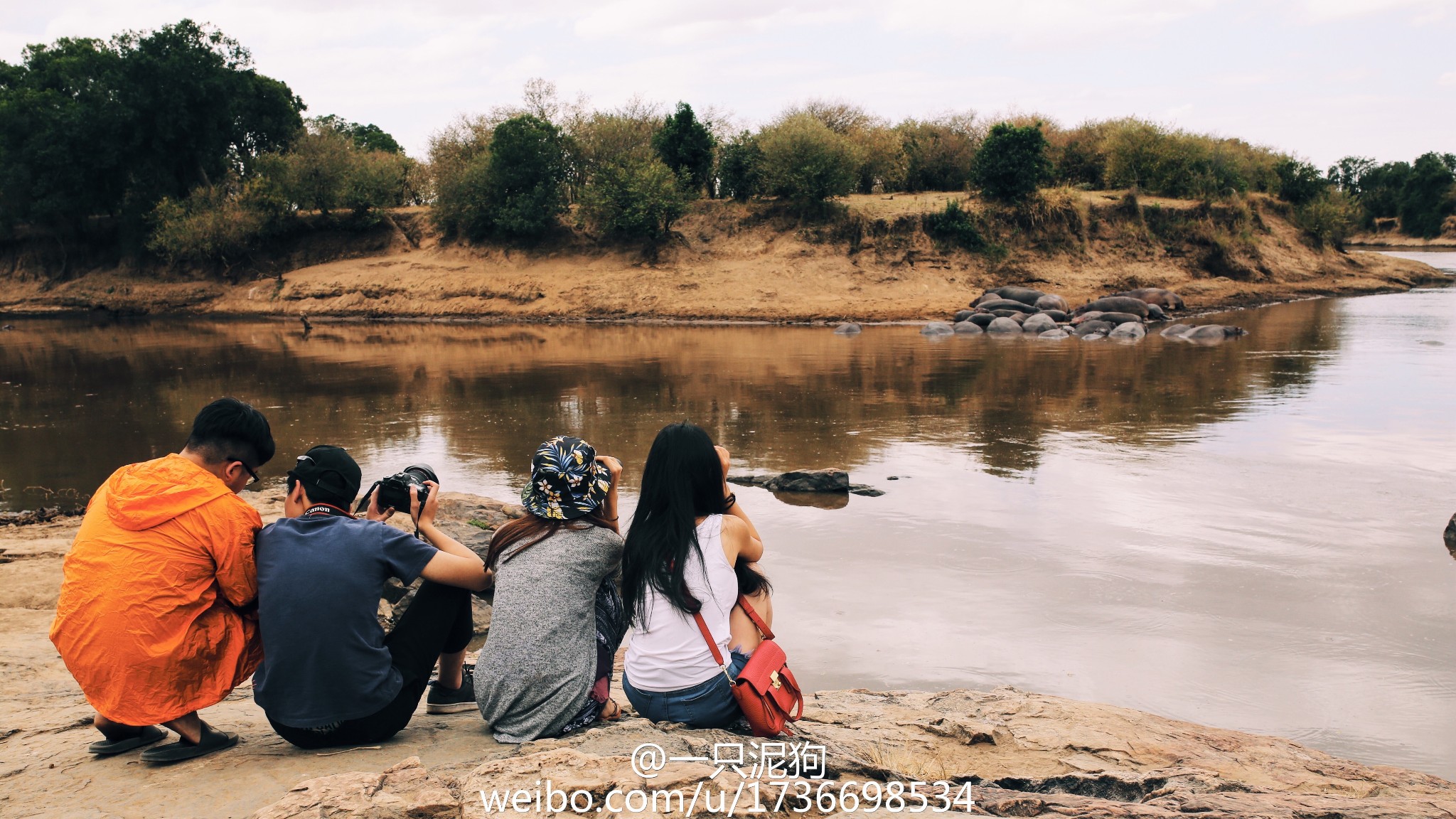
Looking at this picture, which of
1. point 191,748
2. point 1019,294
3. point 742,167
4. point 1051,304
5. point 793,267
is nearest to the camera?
point 191,748

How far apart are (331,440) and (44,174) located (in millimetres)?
34986

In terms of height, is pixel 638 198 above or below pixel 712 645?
above

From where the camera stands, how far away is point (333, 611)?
3129mm

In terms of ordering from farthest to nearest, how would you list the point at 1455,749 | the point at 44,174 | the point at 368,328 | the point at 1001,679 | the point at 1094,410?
the point at 44,174 → the point at 368,328 → the point at 1094,410 → the point at 1001,679 → the point at 1455,749

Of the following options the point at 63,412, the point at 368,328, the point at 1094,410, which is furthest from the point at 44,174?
the point at 1094,410

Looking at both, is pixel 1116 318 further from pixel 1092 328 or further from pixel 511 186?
pixel 511 186

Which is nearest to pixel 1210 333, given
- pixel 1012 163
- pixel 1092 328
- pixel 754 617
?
pixel 1092 328

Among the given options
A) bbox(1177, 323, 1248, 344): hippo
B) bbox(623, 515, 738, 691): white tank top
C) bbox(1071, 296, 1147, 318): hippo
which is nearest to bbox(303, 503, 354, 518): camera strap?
bbox(623, 515, 738, 691): white tank top

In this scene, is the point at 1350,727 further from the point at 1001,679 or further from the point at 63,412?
the point at 63,412

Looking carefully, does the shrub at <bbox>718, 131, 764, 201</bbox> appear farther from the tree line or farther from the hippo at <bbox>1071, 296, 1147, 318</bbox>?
the hippo at <bbox>1071, 296, 1147, 318</bbox>

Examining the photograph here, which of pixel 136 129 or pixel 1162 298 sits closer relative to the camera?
pixel 1162 298

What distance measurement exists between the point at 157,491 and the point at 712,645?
194 cm

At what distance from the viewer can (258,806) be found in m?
2.76

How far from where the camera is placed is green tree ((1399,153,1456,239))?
2859 inches
